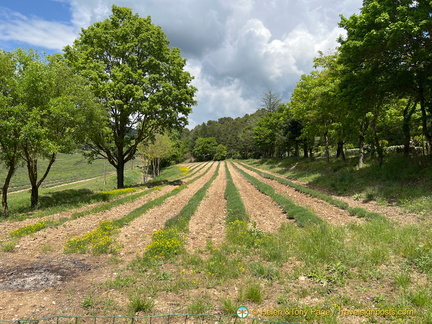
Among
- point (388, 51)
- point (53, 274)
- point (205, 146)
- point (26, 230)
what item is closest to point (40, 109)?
point (26, 230)

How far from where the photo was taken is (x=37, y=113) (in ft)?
46.0

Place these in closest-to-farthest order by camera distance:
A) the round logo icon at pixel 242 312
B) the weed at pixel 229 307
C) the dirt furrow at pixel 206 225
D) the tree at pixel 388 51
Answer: the round logo icon at pixel 242 312
the weed at pixel 229 307
the dirt furrow at pixel 206 225
the tree at pixel 388 51

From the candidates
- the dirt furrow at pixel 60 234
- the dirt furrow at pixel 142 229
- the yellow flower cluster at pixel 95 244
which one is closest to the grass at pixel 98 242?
the yellow flower cluster at pixel 95 244

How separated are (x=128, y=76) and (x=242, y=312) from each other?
22.7 metres

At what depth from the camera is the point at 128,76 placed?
73.4 ft

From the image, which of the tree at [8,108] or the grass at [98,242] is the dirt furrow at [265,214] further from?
the tree at [8,108]

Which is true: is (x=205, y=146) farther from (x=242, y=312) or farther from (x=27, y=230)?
(x=242, y=312)

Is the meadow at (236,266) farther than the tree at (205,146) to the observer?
No

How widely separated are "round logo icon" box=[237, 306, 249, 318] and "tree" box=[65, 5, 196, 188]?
1933cm

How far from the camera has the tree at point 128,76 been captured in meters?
21.7

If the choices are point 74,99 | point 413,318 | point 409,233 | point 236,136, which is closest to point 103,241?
point 413,318

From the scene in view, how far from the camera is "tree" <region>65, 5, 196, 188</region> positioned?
21719 mm

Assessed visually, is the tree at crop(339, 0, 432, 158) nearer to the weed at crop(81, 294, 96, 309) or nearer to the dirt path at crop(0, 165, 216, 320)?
the dirt path at crop(0, 165, 216, 320)

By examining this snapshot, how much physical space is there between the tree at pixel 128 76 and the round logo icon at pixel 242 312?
19330mm
